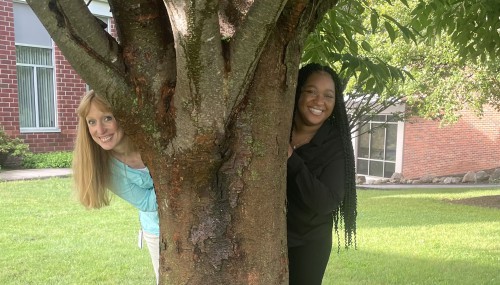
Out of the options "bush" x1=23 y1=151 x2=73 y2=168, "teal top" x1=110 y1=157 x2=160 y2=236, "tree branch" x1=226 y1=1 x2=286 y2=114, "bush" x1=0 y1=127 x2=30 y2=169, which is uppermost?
"tree branch" x1=226 y1=1 x2=286 y2=114

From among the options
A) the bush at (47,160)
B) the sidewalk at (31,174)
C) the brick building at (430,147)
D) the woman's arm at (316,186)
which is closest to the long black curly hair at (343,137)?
the woman's arm at (316,186)

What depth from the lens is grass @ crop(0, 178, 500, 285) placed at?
564 centimetres

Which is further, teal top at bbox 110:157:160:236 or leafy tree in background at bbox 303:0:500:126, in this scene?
leafy tree in background at bbox 303:0:500:126

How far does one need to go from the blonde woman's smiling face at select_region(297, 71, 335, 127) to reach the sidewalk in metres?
10.3

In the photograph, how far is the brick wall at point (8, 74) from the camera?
41.4 feet

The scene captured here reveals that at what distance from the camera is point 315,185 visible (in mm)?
2197

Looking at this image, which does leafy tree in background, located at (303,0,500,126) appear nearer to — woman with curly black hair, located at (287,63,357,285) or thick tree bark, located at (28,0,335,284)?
woman with curly black hair, located at (287,63,357,285)

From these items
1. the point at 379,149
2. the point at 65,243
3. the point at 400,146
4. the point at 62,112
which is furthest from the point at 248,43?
the point at 379,149

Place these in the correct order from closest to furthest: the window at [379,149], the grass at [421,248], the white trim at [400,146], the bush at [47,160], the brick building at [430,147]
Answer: the grass at [421,248] → the bush at [47,160] → the white trim at [400,146] → the brick building at [430,147] → the window at [379,149]

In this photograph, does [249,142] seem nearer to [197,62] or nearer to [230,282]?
[197,62]

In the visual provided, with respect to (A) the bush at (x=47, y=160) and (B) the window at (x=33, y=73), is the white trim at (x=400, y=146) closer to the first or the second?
(A) the bush at (x=47, y=160)

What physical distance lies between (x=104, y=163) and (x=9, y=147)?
10.6 metres

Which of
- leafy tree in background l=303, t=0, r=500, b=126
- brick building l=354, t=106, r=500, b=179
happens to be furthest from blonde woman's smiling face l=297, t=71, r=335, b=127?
brick building l=354, t=106, r=500, b=179

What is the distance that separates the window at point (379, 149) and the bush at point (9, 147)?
12747 millimetres
